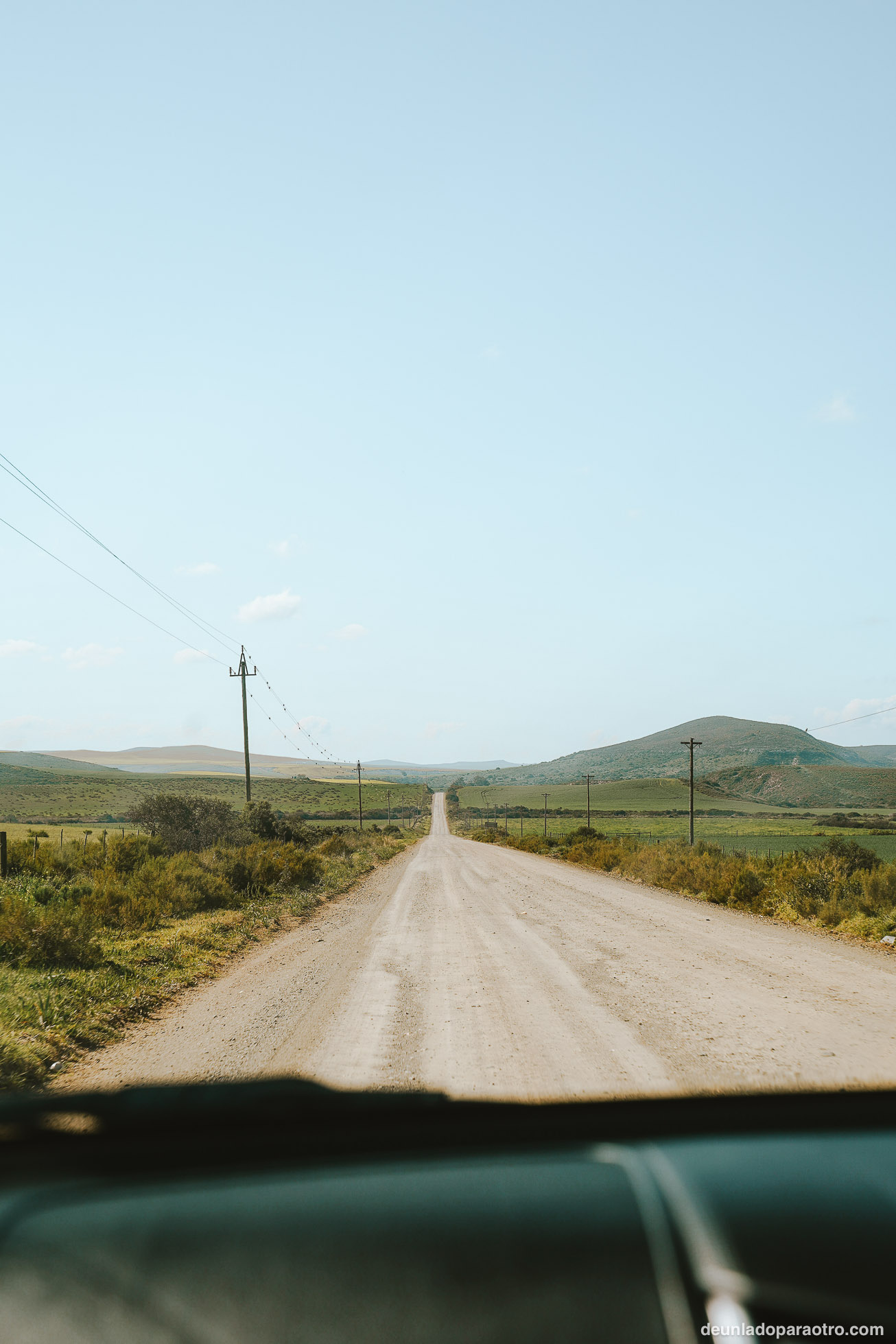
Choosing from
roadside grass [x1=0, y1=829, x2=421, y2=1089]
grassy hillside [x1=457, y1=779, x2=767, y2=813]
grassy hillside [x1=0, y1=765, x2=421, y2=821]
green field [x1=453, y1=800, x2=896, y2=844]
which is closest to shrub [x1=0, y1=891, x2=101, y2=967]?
roadside grass [x1=0, y1=829, x2=421, y2=1089]

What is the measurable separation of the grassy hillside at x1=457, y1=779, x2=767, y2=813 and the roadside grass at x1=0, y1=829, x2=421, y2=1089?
4363 inches

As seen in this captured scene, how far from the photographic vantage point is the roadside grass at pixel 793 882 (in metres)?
14.7

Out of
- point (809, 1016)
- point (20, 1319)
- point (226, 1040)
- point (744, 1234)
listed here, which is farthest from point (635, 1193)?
point (809, 1016)

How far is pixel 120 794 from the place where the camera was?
109 m

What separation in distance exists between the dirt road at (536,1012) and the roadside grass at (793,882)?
1305mm

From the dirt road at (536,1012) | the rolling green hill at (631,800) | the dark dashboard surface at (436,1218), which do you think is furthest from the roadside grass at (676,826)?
the dark dashboard surface at (436,1218)

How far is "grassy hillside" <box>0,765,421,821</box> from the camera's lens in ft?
285

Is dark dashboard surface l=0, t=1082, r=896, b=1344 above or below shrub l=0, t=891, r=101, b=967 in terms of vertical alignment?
above

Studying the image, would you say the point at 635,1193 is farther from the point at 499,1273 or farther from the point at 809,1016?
the point at 809,1016

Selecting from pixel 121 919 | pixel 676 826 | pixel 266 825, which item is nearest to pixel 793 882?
pixel 121 919

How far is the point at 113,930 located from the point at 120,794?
105m

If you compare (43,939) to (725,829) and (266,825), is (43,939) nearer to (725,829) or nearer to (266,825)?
(266,825)

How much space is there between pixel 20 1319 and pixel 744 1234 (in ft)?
4.73

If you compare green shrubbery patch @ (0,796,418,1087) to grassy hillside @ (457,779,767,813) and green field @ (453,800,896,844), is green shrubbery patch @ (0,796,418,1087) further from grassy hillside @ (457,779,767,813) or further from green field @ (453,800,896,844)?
grassy hillside @ (457,779,767,813)
